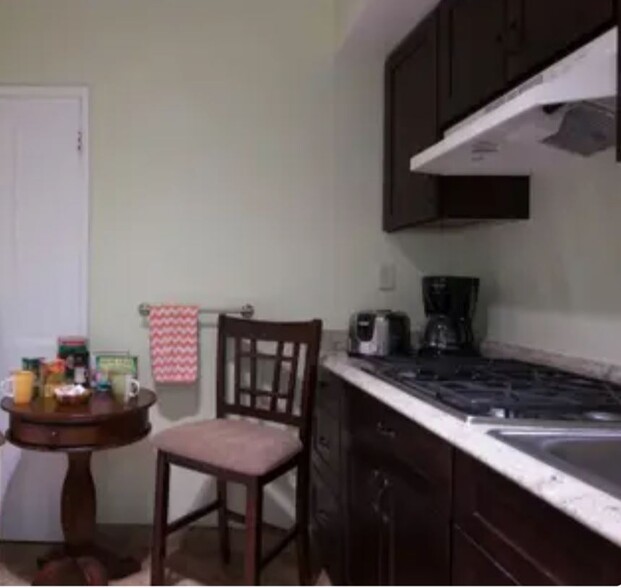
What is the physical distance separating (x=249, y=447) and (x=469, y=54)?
1.42m

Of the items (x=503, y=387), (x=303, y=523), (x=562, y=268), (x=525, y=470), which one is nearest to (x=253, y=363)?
(x=303, y=523)

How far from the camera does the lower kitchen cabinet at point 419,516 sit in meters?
0.93

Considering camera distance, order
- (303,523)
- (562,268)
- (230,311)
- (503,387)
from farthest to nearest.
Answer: (230,311) → (303,523) → (562,268) → (503,387)

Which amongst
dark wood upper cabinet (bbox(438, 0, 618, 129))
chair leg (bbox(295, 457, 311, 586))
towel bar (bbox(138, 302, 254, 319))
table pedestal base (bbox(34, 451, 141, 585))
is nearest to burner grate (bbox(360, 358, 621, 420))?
chair leg (bbox(295, 457, 311, 586))

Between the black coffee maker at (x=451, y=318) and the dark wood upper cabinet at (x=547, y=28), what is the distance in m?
0.95

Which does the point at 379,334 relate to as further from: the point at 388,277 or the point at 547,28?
the point at 547,28

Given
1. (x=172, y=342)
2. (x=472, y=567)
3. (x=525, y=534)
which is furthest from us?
(x=172, y=342)

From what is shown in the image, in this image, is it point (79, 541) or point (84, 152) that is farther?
point (84, 152)

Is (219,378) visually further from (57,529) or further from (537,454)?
(537,454)

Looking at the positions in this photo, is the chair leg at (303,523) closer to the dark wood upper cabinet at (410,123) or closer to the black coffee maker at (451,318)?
the black coffee maker at (451,318)

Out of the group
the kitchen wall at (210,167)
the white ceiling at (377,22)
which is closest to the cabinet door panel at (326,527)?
the kitchen wall at (210,167)

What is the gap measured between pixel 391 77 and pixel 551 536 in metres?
2.19

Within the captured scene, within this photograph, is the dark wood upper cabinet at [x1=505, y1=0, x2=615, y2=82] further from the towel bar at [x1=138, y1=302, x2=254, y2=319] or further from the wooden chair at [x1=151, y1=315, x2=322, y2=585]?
the towel bar at [x1=138, y1=302, x2=254, y2=319]

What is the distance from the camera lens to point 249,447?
2053mm
